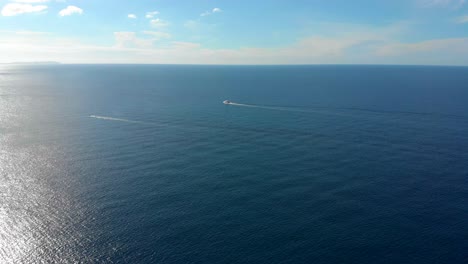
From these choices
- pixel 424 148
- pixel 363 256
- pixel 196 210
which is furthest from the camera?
pixel 424 148

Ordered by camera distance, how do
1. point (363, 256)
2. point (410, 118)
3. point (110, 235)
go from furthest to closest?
point (410, 118), point (110, 235), point (363, 256)

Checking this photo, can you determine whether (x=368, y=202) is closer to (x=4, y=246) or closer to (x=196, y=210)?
(x=196, y=210)

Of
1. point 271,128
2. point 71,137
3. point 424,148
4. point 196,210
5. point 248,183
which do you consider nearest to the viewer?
point 196,210

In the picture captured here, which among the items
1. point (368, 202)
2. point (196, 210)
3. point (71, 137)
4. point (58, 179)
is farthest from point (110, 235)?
point (71, 137)

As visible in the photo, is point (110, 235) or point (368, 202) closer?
point (110, 235)

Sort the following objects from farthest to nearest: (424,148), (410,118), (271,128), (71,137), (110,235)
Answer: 1. (410,118)
2. (271,128)
3. (71,137)
4. (424,148)
5. (110,235)

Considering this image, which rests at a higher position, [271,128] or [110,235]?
[271,128]

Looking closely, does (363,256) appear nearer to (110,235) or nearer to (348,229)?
(348,229)

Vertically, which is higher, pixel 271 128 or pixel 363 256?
pixel 271 128

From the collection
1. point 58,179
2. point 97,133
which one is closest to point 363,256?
point 58,179
